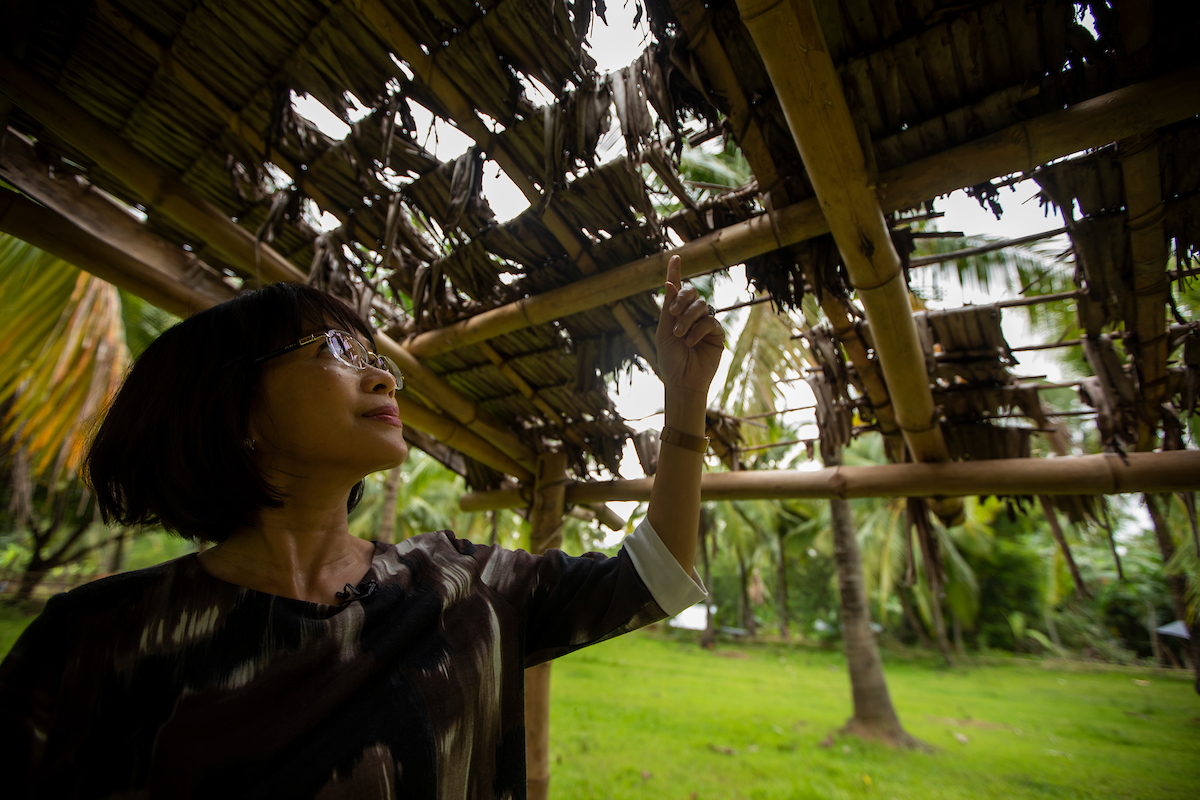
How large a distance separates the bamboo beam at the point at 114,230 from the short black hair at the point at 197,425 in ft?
4.68

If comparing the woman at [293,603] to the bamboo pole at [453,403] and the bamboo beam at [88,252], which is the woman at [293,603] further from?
the bamboo pole at [453,403]

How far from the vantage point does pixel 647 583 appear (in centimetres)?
103

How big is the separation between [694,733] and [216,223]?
20.2 ft

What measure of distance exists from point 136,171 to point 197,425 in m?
1.73

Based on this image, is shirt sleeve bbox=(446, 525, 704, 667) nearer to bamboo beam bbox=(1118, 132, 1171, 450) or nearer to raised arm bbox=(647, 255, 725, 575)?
raised arm bbox=(647, 255, 725, 575)

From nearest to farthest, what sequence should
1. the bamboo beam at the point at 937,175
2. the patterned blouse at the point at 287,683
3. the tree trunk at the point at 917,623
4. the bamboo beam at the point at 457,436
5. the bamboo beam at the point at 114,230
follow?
the patterned blouse at the point at 287,683, the bamboo beam at the point at 937,175, the bamboo beam at the point at 114,230, the bamboo beam at the point at 457,436, the tree trunk at the point at 917,623

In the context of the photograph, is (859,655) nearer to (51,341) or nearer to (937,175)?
(937,175)

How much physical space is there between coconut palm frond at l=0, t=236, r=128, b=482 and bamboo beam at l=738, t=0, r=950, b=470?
3101mm

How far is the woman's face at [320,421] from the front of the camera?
1.00 m

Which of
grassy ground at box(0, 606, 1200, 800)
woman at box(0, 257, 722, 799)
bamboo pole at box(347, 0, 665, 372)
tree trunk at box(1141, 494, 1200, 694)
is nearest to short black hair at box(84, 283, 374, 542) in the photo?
woman at box(0, 257, 722, 799)

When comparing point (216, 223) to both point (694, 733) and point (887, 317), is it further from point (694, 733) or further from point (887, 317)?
point (694, 733)

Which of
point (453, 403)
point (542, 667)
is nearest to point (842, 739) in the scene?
point (542, 667)

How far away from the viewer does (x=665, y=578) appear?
1.03 metres

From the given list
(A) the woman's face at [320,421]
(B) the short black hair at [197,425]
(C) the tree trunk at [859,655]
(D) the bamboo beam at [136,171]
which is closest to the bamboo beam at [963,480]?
(A) the woman's face at [320,421]
